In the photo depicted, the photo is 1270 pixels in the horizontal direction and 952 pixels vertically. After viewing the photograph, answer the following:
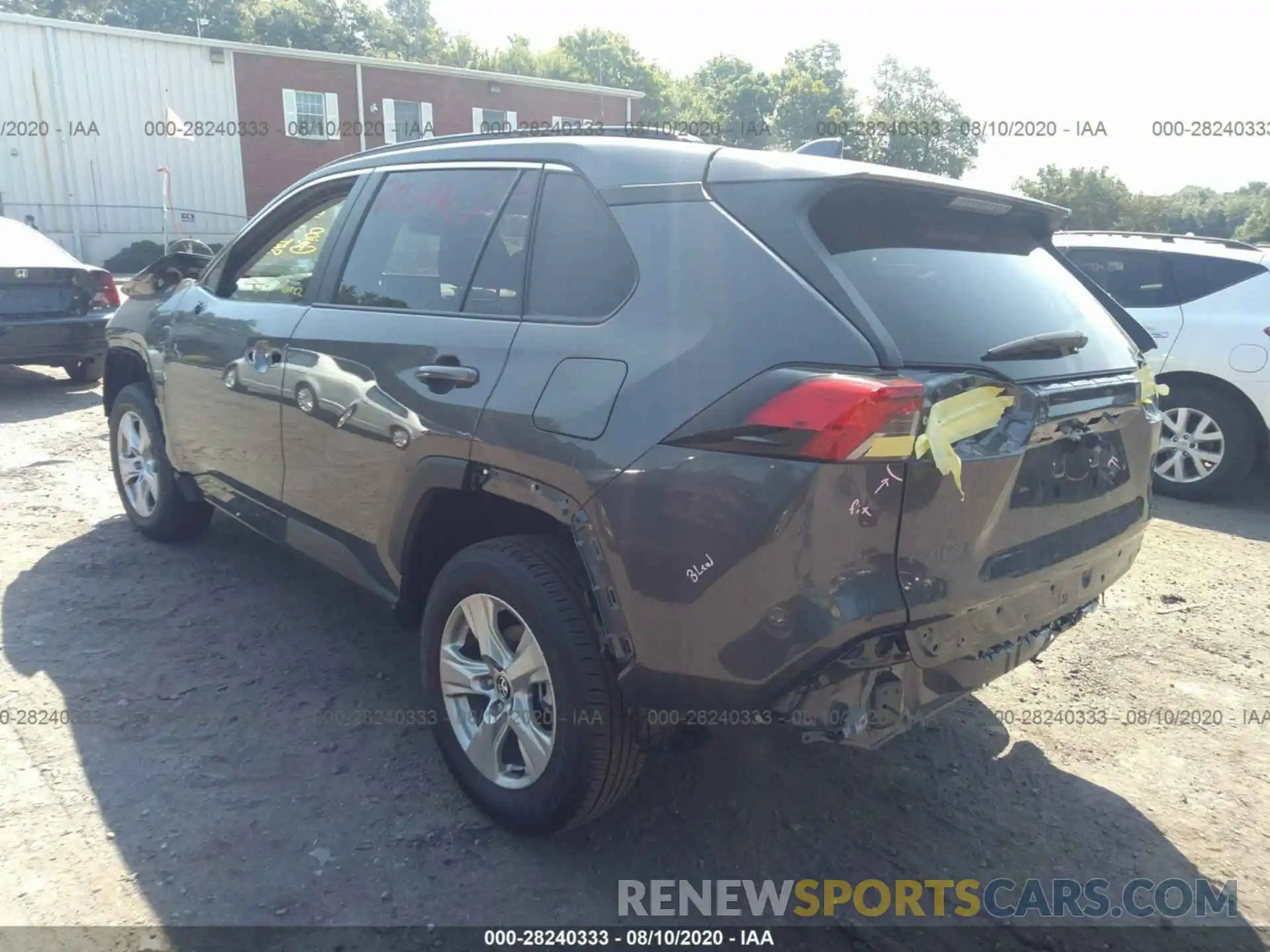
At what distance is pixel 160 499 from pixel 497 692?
292 cm

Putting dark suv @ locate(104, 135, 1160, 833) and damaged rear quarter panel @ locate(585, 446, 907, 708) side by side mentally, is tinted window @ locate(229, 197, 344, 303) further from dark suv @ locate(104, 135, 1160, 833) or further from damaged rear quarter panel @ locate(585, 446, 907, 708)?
damaged rear quarter panel @ locate(585, 446, 907, 708)

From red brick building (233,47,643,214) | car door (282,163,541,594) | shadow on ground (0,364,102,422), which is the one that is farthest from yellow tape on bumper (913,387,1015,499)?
red brick building (233,47,643,214)

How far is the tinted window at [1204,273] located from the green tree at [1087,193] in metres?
26.2

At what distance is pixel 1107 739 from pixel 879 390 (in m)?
2.25

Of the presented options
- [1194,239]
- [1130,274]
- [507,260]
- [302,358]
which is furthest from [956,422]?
[1194,239]

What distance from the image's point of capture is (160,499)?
4.75 meters

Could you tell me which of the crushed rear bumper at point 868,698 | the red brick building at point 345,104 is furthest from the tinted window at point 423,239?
the red brick building at point 345,104

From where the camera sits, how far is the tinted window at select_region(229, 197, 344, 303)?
365cm

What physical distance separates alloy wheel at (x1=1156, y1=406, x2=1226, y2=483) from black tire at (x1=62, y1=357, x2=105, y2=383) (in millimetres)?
9173

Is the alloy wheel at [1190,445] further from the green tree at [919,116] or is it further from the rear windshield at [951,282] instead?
the green tree at [919,116]

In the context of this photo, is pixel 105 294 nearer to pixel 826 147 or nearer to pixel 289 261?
pixel 289 261

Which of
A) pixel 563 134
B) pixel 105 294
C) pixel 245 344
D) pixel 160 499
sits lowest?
pixel 160 499

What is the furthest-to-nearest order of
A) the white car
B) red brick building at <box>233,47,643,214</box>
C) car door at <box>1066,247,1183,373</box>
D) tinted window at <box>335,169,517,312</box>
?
1. red brick building at <box>233,47,643,214</box>
2. car door at <box>1066,247,1183,373</box>
3. the white car
4. tinted window at <box>335,169,517,312</box>

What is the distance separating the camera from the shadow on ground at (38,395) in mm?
7863
